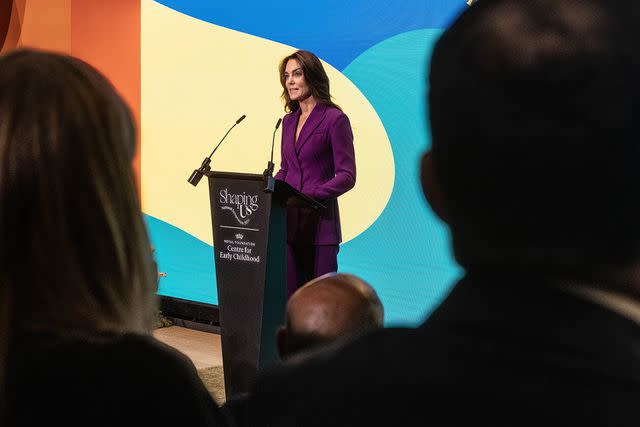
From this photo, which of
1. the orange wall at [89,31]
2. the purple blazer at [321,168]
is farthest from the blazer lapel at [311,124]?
the orange wall at [89,31]

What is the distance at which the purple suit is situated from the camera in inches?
153

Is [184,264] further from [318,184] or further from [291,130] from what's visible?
[318,184]

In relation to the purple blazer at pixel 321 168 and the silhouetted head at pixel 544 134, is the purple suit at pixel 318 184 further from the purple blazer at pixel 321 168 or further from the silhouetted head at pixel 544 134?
the silhouetted head at pixel 544 134

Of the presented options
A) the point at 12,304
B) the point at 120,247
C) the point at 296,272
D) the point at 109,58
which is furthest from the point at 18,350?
the point at 109,58

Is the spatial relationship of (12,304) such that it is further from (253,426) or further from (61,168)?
(253,426)

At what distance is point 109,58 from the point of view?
22.4 feet

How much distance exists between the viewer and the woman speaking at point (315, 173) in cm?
388

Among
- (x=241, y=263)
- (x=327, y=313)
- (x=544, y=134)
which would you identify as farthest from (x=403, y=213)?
(x=544, y=134)

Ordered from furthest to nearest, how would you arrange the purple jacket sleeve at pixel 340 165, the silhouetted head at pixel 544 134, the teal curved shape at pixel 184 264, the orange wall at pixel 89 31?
1. the orange wall at pixel 89 31
2. the teal curved shape at pixel 184 264
3. the purple jacket sleeve at pixel 340 165
4. the silhouetted head at pixel 544 134

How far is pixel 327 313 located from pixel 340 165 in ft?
6.66

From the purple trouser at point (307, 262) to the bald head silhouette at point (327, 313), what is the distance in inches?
72.2

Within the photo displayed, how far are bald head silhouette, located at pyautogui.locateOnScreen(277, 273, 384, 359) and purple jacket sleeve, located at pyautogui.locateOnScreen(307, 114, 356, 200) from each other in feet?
5.85

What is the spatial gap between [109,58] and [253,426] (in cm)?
660

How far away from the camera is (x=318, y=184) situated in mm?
3926
